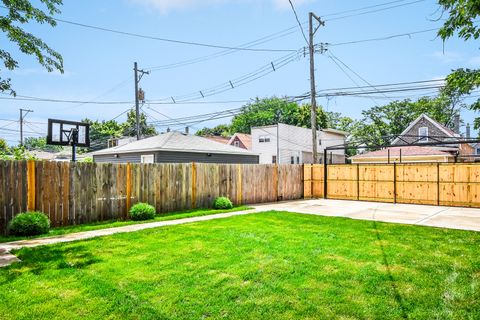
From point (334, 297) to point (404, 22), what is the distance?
1667cm

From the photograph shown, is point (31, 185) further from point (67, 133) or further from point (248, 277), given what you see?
point (248, 277)

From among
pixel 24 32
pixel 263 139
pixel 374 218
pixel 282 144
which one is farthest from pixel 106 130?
pixel 374 218

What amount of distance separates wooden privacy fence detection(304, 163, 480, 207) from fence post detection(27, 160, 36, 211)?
12.7 meters

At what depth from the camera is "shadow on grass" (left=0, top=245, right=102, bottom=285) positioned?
4906 millimetres

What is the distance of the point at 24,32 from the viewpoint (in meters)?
6.87

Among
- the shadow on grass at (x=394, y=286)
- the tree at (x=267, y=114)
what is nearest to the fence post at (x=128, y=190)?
the shadow on grass at (x=394, y=286)

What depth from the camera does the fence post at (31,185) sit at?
8156 mm

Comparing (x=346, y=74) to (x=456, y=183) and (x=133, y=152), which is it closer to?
(x=456, y=183)

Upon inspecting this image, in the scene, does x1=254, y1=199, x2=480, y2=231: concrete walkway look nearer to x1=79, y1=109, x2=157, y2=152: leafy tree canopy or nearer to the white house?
the white house

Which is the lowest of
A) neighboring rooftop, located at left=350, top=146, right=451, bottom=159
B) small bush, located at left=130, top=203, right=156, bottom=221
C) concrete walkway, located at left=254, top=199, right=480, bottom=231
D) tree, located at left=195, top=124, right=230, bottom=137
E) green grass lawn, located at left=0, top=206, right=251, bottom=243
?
concrete walkway, located at left=254, top=199, right=480, bottom=231

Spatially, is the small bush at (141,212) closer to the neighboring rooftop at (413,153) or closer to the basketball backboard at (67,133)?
the basketball backboard at (67,133)

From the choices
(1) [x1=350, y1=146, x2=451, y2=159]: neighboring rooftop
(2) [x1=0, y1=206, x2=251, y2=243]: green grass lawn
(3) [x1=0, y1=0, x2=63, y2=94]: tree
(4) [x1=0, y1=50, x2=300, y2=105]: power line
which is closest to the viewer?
(3) [x1=0, y1=0, x2=63, y2=94]: tree

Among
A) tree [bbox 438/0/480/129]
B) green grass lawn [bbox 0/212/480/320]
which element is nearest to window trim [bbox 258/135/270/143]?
green grass lawn [bbox 0/212/480/320]

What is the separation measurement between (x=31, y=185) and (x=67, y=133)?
4532 millimetres
